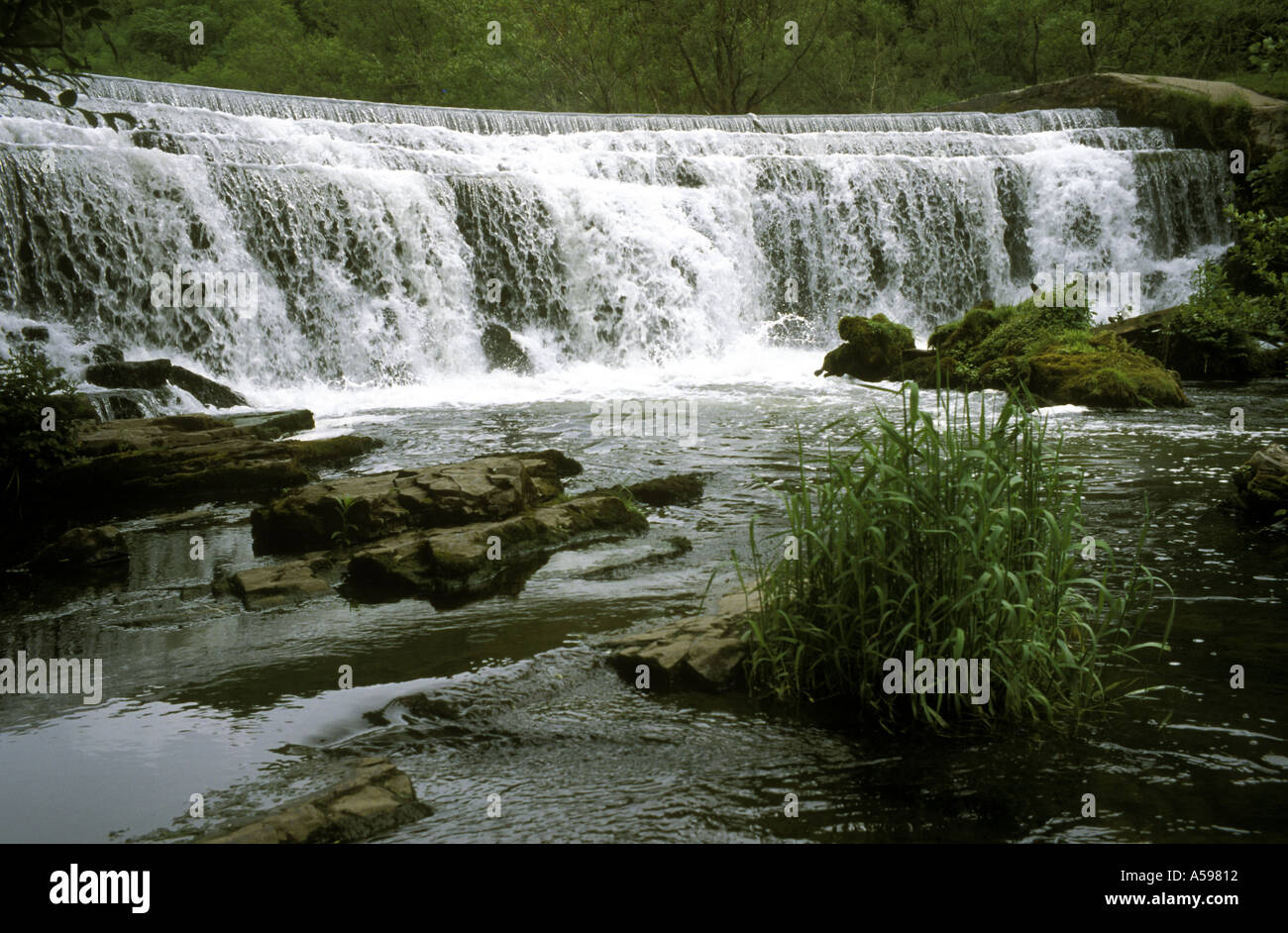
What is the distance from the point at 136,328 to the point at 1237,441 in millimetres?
13266

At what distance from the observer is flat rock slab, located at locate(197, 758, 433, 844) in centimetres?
319

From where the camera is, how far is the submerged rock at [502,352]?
17.5 metres

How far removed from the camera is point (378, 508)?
723 centimetres

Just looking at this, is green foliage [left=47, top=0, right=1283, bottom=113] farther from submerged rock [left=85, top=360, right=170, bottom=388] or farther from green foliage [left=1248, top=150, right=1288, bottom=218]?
submerged rock [left=85, top=360, right=170, bottom=388]

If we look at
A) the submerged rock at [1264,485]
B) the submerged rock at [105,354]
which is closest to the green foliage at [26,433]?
the submerged rock at [105,354]

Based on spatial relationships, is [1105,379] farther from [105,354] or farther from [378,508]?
[105,354]

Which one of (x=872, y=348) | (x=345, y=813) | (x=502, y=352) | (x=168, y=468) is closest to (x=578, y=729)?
(x=345, y=813)

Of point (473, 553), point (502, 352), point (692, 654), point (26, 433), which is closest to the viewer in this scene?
point (692, 654)

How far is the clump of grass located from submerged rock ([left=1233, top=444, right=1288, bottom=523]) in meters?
3.03

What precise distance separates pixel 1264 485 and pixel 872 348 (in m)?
8.57

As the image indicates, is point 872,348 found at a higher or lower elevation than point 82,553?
higher

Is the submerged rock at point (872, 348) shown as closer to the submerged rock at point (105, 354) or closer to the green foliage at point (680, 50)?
the submerged rock at point (105, 354)

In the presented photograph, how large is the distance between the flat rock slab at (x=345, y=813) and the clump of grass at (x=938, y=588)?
156 cm

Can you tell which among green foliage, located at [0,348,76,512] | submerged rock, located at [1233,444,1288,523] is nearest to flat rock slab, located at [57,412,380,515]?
green foliage, located at [0,348,76,512]
